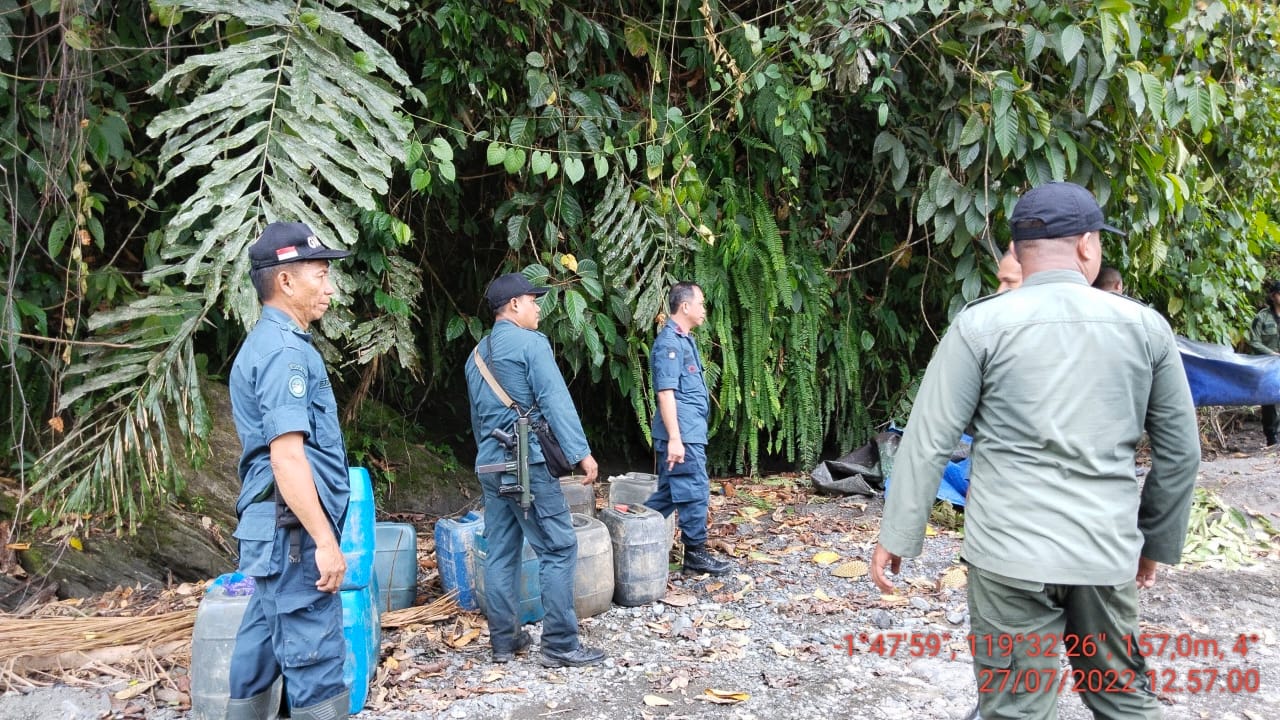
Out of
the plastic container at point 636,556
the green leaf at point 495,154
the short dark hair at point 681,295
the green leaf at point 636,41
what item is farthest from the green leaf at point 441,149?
the plastic container at point 636,556

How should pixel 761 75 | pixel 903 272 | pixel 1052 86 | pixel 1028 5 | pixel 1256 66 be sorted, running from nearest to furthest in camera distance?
1. pixel 1028 5
2. pixel 761 75
3. pixel 1052 86
4. pixel 1256 66
5. pixel 903 272

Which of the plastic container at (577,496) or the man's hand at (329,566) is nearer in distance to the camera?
the man's hand at (329,566)

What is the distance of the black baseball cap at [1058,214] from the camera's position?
7.75 feet

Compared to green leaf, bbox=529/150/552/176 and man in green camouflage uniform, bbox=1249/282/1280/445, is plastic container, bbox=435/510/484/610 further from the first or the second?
man in green camouflage uniform, bbox=1249/282/1280/445

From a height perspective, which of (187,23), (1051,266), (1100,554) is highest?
(187,23)

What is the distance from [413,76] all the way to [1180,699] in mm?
5448

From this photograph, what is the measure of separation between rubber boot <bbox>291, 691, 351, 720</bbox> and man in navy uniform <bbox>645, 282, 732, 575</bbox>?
2620 millimetres

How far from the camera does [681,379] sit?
5359 millimetres

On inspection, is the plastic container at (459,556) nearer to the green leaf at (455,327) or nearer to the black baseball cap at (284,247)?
the green leaf at (455,327)

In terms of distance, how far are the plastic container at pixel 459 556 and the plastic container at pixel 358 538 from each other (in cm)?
105

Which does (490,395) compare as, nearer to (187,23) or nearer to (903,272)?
(187,23)

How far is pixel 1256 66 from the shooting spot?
23.8 feet

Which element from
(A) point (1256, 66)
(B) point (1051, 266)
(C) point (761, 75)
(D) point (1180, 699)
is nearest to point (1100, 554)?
(B) point (1051, 266)

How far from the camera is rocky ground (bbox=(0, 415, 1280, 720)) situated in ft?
12.3
